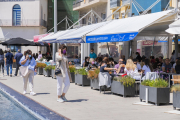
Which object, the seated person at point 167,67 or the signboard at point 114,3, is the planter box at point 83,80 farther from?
the signboard at point 114,3

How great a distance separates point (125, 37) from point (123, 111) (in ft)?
13.5

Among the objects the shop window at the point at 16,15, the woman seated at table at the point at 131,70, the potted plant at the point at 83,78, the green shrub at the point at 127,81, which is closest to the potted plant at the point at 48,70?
the potted plant at the point at 83,78

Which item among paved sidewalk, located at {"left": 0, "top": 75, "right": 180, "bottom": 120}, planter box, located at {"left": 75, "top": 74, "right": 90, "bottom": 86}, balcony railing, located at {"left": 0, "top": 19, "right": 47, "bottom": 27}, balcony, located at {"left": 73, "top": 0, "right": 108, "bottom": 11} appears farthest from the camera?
balcony railing, located at {"left": 0, "top": 19, "right": 47, "bottom": 27}

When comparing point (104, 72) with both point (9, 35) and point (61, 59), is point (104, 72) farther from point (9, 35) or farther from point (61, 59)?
point (9, 35)

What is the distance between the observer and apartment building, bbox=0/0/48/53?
45750 mm

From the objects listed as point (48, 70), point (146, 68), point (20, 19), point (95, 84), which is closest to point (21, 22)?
point (20, 19)

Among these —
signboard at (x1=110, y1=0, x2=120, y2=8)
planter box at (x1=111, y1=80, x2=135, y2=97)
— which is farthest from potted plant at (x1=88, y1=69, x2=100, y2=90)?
signboard at (x1=110, y1=0, x2=120, y2=8)

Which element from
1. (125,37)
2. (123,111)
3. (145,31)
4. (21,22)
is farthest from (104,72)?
(21,22)

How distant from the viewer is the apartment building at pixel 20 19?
150ft

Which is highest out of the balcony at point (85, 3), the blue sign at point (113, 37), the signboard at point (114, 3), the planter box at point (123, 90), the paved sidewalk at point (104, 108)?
the balcony at point (85, 3)

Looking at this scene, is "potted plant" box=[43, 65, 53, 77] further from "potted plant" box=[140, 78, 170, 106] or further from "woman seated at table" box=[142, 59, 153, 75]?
"potted plant" box=[140, 78, 170, 106]

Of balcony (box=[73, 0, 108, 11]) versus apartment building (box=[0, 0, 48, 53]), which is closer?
balcony (box=[73, 0, 108, 11])

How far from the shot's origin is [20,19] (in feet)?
151

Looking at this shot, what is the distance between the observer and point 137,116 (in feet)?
25.7
